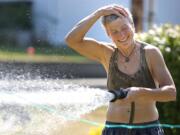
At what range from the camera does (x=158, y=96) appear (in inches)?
167

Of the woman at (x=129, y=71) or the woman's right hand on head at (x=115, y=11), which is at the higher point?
the woman's right hand on head at (x=115, y=11)

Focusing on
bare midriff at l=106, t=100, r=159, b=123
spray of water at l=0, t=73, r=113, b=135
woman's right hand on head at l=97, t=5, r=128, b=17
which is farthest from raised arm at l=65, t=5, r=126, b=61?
bare midriff at l=106, t=100, r=159, b=123

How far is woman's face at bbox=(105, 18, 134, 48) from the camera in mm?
4357

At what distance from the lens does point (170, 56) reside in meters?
8.23

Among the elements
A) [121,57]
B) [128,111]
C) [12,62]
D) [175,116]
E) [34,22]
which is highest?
[121,57]

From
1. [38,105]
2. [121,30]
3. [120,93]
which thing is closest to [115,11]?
[121,30]

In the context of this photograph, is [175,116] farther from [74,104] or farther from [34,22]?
[34,22]

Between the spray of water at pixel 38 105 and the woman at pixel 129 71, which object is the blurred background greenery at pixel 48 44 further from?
the woman at pixel 129 71

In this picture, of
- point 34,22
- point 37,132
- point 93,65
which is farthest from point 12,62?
point 34,22

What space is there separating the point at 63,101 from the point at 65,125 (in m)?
0.60

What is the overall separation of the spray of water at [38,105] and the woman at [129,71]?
0.19 m

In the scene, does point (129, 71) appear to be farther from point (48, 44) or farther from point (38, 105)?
point (48, 44)

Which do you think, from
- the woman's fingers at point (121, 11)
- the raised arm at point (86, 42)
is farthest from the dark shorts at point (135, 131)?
the woman's fingers at point (121, 11)

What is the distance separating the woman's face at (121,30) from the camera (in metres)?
4.36
